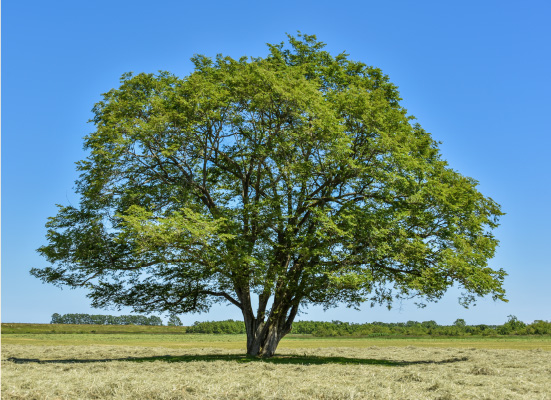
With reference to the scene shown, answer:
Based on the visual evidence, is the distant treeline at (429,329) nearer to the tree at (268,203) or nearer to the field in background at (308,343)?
the field in background at (308,343)

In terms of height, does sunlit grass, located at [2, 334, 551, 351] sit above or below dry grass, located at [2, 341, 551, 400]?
below

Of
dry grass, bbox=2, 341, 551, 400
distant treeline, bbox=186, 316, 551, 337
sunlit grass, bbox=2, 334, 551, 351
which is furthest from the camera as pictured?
distant treeline, bbox=186, 316, 551, 337

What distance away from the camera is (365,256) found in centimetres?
2223

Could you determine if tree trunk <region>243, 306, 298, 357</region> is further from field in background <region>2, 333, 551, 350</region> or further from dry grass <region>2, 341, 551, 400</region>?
field in background <region>2, 333, 551, 350</region>

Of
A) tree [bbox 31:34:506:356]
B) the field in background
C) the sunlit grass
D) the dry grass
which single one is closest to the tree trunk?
tree [bbox 31:34:506:356]

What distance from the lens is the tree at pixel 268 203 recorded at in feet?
72.0

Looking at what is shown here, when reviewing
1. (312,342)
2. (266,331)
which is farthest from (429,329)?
(266,331)

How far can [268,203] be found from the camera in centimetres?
2272

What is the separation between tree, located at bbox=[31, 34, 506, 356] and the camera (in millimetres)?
21938

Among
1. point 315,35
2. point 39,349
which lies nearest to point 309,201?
point 315,35

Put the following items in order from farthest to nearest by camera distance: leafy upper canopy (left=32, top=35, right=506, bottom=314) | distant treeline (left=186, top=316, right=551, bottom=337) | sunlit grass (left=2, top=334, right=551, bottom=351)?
distant treeline (left=186, top=316, right=551, bottom=337) < sunlit grass (left=2, top=334, right=551, bottom=351) < leafy upper canopy (left=32, top=35, right=506, bottom=314)

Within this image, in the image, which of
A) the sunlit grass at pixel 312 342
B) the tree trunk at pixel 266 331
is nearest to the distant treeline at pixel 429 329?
the sunlit grass at pixel 312 342

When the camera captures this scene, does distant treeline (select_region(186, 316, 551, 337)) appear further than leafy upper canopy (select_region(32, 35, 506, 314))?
Yes

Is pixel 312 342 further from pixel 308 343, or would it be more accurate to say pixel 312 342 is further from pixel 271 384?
pixel 271 384
